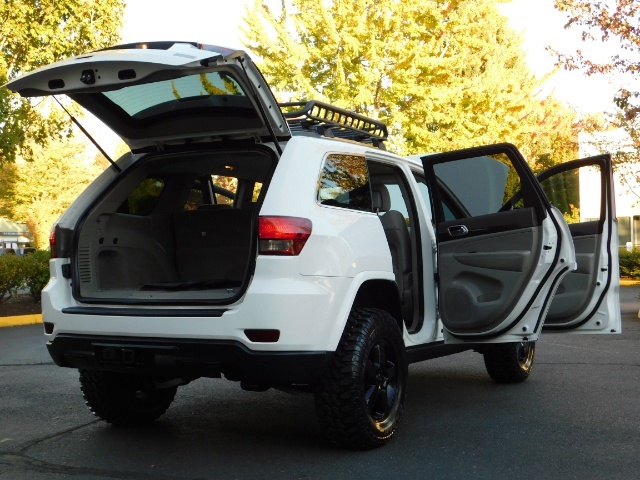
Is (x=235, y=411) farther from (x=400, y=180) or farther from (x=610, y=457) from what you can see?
(x=610, y=457)

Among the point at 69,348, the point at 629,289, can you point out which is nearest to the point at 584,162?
the point at 69,348

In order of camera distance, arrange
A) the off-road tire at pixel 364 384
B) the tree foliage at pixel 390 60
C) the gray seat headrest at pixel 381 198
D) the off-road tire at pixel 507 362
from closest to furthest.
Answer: the off-road tire at pixel 364 384
the gray seat headrest at pixel 381 198
the off-road tire at pixel 507 362
the tree foliage at pixel 390 60

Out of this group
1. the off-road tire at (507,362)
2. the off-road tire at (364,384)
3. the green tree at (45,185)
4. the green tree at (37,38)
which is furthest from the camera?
the green tree at (45,185)

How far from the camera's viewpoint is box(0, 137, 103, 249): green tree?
4406cm

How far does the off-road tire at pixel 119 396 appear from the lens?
17.3 ft

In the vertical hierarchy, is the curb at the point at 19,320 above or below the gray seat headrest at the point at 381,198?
below

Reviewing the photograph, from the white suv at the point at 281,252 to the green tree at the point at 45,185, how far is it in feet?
130

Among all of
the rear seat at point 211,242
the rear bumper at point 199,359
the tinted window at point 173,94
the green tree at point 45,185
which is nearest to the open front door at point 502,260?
the rear seat at point 211,242

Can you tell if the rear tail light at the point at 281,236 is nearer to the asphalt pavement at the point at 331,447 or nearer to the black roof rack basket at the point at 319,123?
the black roof rack basket at the point at 319,123

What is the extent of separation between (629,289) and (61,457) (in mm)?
18354

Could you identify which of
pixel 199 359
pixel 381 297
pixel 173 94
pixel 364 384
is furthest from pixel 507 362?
pixel 173 94

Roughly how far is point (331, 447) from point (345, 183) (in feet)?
5.21

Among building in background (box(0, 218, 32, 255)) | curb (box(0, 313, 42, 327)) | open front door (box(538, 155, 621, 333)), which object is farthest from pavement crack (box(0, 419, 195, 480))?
building in background (box(0, 218, 32, 255))

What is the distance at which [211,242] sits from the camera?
229 inches
